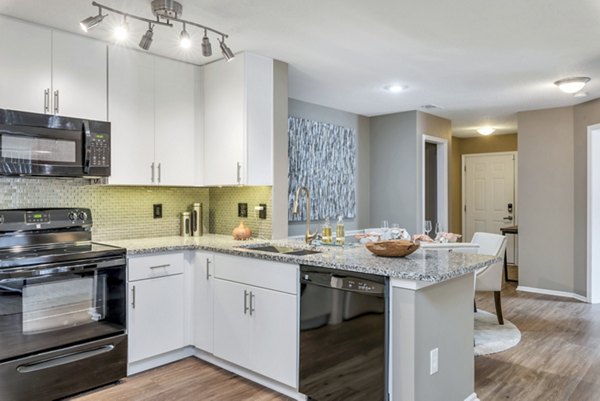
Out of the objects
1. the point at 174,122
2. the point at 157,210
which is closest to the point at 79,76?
the point at 174,122

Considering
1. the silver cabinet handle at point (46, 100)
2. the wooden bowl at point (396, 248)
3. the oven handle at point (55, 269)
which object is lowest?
the oven handle at point (55, 269)

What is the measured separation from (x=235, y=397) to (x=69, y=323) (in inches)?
44.8

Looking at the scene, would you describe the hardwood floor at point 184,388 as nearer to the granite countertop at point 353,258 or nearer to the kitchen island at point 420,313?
the kitchen island at point 420,313

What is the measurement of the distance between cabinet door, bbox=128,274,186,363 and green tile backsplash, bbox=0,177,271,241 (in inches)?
26.6

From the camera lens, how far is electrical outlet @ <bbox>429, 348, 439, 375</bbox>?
223 centimetres

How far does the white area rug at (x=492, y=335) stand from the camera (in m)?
3.56

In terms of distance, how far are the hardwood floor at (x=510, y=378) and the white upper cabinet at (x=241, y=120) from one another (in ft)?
4.84

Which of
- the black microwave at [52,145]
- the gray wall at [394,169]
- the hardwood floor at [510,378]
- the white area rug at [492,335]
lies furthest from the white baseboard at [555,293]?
the black microwave at [52,145]

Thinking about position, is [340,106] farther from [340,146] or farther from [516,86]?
[516,86]

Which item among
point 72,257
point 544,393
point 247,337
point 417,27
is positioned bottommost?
point 544,393

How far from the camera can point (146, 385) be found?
9.43 feet


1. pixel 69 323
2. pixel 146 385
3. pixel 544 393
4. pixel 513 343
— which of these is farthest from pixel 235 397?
pixel 513 343

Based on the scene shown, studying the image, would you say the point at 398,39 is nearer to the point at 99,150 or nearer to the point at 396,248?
the point at 396,248

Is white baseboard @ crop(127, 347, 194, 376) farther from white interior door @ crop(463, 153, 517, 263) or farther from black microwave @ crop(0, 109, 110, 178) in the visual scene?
white interior door @ crop(463, 153, 517, 263)
